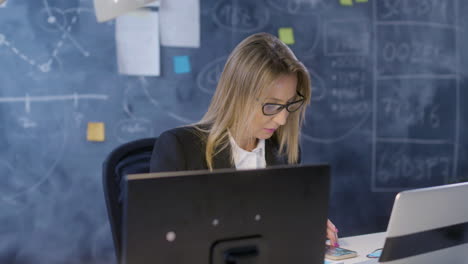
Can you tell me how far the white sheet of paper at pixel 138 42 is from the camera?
2721 millimetres

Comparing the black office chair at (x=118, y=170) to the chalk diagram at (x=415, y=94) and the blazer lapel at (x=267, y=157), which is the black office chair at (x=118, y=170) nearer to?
the blazer lapel at (x=267, y=157)

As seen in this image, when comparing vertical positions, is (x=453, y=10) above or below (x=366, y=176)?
above

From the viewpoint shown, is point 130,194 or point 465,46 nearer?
point 130,194

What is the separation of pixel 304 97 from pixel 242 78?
0.23 m

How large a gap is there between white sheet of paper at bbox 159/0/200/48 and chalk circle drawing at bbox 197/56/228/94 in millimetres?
141

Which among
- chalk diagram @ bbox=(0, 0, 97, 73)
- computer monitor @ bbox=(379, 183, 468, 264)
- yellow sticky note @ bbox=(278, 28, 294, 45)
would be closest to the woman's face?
computer monitor @ bbox=(379, 183, 468, 264)

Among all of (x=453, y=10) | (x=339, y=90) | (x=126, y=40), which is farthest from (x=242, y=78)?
(x=453, y=10)

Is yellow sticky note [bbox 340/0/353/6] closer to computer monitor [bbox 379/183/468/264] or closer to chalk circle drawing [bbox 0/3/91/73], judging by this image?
chalk circle drawing [bbox 0/3/91/73]

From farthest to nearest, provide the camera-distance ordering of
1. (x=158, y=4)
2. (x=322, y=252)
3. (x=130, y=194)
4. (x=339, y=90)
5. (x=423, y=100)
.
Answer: (x=423, y=100)
(x=339, y=90)
(x=158, y=4)
(x=322, y=252)
(x=130, y=194)

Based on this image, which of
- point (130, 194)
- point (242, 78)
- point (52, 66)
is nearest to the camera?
point (130, 194)

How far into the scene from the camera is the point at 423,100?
11.5 ft

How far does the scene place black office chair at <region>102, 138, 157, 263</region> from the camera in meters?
1.55

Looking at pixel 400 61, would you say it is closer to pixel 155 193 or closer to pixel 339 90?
pixel 339 90

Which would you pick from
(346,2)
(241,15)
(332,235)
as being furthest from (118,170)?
(346,2)
